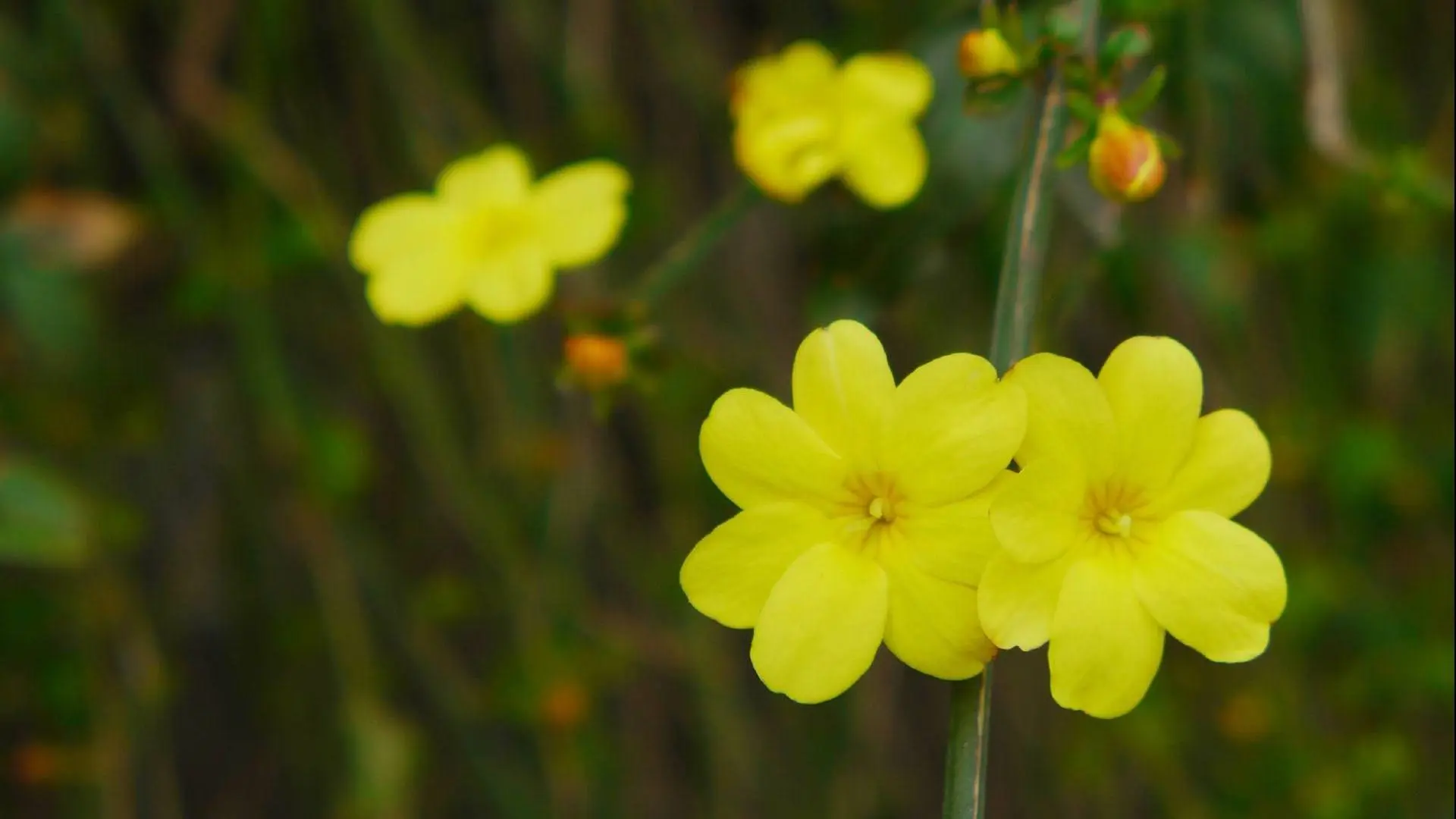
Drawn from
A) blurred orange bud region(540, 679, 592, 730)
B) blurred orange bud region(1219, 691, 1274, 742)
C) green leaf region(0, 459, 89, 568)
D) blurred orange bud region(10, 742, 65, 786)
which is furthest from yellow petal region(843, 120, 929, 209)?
blurred orange bud region(10, 742, 65, 786)

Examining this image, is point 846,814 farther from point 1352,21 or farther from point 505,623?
point 1352,21

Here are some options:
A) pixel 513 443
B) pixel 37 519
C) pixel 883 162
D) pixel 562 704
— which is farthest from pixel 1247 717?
pixel 37 519

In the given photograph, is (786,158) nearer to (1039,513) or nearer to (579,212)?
(579,212)

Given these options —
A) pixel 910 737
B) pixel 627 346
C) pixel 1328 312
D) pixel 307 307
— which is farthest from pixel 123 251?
pixel 1328 312

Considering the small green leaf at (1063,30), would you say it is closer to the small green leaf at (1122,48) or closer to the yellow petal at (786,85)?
the small green leaf at (1122,48)

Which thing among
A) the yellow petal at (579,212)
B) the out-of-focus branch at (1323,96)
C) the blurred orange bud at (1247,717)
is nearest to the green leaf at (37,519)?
the yellow petal at (579,212)

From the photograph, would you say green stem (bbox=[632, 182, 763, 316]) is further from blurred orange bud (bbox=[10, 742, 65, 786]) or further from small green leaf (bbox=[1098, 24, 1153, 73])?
blurred orange bud (bbox=[10, 742, 65, 786])
